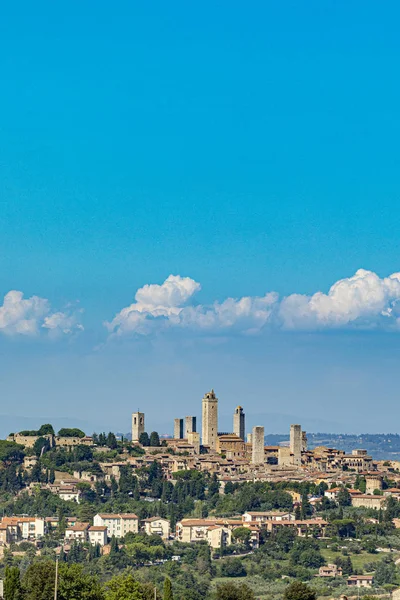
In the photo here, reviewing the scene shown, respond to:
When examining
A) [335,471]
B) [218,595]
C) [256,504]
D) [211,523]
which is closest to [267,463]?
[335,471]

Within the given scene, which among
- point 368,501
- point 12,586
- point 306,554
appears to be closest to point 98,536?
point 306,554

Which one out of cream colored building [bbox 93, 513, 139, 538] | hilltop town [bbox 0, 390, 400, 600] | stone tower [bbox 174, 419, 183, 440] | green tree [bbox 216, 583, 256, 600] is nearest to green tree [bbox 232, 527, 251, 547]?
hilltop town [bbox 0, 390, 400, 600]

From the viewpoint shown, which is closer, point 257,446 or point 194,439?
point 257,446

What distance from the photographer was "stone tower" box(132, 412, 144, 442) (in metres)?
97.0

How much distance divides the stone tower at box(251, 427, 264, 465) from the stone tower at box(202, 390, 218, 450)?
490 cm

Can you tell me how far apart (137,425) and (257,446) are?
1093 cm

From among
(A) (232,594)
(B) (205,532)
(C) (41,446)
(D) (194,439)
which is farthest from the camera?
(D) (194,439)

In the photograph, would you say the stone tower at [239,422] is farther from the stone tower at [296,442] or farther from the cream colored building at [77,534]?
the cream colored building at [77,534]

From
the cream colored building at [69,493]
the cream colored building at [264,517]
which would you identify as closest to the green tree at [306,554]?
the cream colored building at [264,517]

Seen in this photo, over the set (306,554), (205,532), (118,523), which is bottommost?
(306,554)

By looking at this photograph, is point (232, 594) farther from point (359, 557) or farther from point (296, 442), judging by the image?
point (296, 442)

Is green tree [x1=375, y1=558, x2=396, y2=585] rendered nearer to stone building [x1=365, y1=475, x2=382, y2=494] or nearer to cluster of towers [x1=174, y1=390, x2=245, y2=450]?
stone building [x1=365, y1=475, x2=382, y2=494]

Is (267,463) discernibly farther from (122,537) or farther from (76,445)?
(122,537)

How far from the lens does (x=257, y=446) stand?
90875 mm
